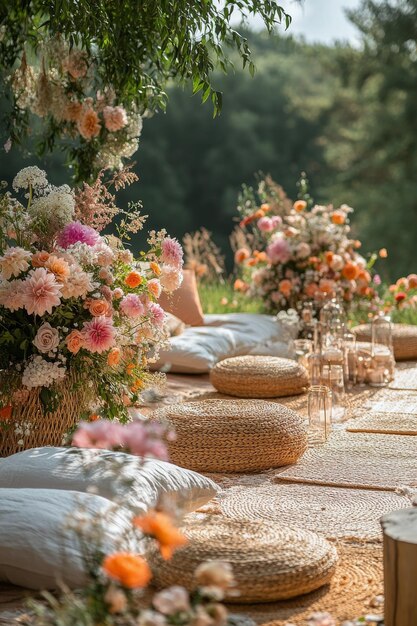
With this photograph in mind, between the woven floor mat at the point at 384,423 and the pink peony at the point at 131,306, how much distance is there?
120 cm

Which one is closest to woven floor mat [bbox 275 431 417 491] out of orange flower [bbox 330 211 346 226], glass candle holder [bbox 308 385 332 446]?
glass candle holder [bbox 308 385 332 446]

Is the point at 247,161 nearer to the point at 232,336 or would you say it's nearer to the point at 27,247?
the point at 232,336

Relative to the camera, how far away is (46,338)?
11.0ft

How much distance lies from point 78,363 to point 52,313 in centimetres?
20

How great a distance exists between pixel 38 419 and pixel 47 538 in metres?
1.16

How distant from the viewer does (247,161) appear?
1764 cm

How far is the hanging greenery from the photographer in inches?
150

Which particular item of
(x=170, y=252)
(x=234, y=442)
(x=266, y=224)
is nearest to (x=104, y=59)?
(x=170, y=252)

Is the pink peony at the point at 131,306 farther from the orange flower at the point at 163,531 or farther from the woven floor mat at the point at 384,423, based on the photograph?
the orange flower at the point at 163,531

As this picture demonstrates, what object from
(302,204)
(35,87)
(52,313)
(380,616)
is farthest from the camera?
(302,204)

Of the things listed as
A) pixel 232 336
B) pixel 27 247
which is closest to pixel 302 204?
pixel 232 336

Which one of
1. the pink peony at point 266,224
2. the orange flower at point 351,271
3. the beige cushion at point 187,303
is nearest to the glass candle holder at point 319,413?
the beige cushion at point 187,303

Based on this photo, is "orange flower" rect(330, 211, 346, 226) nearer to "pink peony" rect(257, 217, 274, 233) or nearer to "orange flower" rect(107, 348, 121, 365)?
"pink peony" rect(257, 217, 274, 233)

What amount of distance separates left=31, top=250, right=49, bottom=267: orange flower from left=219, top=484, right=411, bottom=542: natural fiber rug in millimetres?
986
